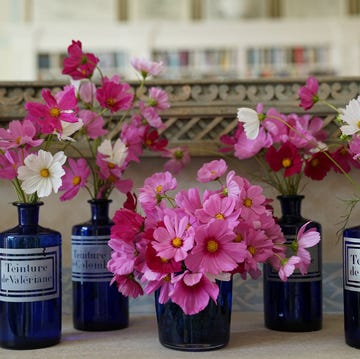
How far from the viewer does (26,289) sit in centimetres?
105

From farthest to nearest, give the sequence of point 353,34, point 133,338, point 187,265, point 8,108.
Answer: point 353,34 → point 8,108 → point 133,338 → point 187,265

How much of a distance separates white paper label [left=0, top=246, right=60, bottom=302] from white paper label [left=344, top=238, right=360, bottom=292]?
0.46m

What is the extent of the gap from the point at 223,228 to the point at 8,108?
618mm

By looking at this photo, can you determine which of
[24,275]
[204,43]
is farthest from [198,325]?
[204,43]

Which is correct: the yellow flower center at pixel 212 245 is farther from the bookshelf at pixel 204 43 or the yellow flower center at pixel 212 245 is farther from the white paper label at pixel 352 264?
the bookshelf at pixel 204 43

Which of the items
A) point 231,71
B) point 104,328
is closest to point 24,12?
point 231,71

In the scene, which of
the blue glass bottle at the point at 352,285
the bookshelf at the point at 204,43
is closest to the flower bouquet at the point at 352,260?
the blue glass bottle at the point at 352,285

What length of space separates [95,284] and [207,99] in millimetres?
443

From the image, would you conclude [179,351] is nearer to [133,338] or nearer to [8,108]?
[133,338]

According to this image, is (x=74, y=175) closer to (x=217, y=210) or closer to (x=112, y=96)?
(x=112, y=96)

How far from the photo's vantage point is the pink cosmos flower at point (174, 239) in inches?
37.6

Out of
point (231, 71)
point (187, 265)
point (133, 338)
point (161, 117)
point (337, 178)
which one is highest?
point (231, 71)

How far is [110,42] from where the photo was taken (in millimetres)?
5156

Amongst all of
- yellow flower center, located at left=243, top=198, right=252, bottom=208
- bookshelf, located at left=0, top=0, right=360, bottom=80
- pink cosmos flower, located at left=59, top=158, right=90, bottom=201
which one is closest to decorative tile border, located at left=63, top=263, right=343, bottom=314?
pink cosmos flower, located at left=59, top=158, right=90, bottom=201
